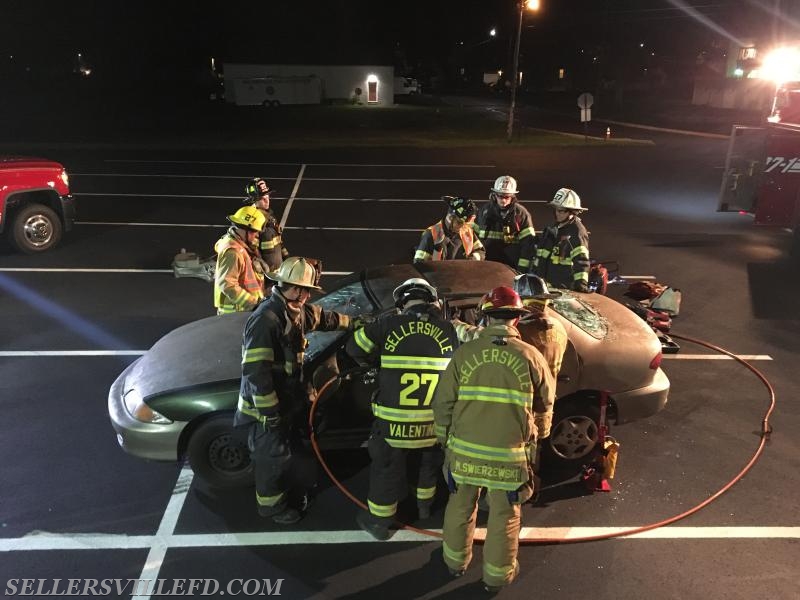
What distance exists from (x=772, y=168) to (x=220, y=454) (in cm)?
1136

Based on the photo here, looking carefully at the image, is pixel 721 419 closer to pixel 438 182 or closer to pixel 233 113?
pixel 438 182

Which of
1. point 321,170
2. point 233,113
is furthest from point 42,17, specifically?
point 321,170

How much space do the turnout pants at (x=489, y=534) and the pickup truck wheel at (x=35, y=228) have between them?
30.3 feet

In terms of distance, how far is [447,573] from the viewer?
147 inches

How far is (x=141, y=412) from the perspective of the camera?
14.1ft

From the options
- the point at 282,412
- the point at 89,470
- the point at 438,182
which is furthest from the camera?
the point at 438,182

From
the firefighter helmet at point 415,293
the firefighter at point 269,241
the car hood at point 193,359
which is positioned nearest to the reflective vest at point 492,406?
the firefighter helmet at point 415,293

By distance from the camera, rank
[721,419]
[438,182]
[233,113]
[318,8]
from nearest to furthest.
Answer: [721,419]
[438,182]
[233,113]
[318,8]

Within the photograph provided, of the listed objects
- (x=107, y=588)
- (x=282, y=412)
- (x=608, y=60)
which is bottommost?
(x=107, y=588)

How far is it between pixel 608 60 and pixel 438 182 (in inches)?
1750

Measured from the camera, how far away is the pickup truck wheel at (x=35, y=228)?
9867 millimetres

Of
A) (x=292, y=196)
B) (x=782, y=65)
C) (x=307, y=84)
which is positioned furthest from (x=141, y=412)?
(x=307, y=84)

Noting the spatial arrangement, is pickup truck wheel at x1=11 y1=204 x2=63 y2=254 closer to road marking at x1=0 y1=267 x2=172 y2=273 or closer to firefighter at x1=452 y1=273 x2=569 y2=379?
road marking at x1=0 y1=267 x2=172 y2=273

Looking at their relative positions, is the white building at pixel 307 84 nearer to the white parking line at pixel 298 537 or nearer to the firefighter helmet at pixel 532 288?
the firefighter helmet at pixel 532 288
